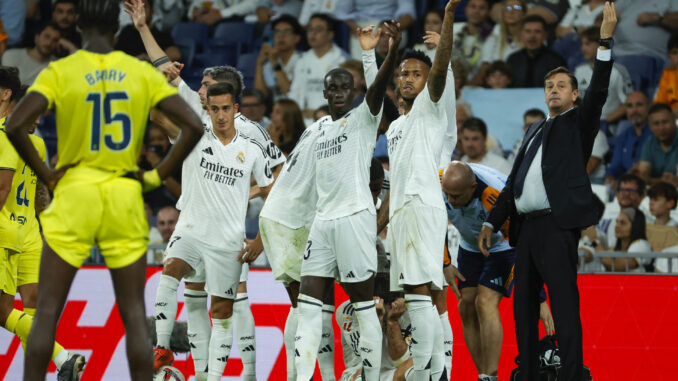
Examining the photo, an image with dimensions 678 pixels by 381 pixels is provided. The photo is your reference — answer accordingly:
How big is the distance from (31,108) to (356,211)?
2.55m

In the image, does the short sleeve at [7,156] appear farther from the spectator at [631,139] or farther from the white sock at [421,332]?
the spectator at [631,139]

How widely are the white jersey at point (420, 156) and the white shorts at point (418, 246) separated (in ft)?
0.28

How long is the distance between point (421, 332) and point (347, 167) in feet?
4.46

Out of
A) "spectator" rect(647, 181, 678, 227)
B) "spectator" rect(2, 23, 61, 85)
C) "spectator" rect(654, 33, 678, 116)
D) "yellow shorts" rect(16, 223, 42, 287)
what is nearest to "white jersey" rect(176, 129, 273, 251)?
"yellow shorts" rect(16, 223, 42, 287)

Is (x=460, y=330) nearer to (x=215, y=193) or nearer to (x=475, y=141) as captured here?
(x=475, y=141)

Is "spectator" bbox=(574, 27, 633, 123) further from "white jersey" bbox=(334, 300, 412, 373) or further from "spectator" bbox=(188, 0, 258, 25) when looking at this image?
"white jersey" bbox=(334, 300, 412, 373)

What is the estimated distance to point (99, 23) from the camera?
537 centimetres

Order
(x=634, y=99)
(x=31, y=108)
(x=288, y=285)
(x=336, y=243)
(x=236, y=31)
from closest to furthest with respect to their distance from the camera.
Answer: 1. (x=31, y=108)
2. (x=336, y=243)
3. (x=288, y=285)
4. (x=634, y=99)
5. (x=236, y=31)

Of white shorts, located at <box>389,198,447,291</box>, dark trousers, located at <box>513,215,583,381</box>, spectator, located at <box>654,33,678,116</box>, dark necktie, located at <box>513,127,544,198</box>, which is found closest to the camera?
dark trousers, located at <box>513,215,583,381</box>

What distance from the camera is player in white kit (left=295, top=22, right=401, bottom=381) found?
662 centimetres

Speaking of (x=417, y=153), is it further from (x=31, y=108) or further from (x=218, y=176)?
(x=31, y=108)

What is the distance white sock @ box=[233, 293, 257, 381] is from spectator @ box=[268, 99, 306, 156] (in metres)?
4.02

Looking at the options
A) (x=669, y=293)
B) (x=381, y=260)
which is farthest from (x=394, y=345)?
(x=669, y=293)

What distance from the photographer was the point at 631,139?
12.1 m
